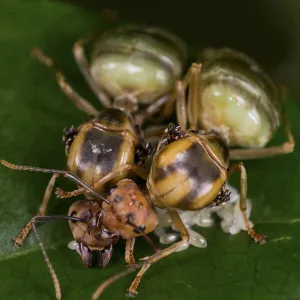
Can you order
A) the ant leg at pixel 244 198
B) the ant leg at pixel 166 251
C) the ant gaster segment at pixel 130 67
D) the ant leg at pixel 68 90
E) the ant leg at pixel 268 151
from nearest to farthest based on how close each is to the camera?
the ant leg at pixel 166 251 < the ant leg at pixel 244 198 < the ant leg at pixel 268 151 < the ant leg at pixel 68 90 < the ant gaster segment at pixel 130 67

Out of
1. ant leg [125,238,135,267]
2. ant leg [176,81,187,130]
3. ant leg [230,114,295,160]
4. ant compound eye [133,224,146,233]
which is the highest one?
ant leg [176,81,187,130]

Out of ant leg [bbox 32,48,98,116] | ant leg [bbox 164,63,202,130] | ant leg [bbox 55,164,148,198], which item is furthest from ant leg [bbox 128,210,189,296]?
ant leg [bbox 32,48,98,116]

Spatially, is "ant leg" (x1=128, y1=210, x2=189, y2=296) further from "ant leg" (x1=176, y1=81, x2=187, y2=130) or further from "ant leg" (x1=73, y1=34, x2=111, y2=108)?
"ant leg" (x1=73, y1=34, x2=111, y2=108)

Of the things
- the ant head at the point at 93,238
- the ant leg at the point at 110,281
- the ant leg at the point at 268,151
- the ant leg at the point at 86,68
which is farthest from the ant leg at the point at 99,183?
the ant leg at the point at 86,68

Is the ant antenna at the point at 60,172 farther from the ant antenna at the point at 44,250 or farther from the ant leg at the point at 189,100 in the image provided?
the ant leg at the point at 189,100

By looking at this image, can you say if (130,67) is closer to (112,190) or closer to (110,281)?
(112,190)

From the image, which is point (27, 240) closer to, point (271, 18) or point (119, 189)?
point (119, 189)

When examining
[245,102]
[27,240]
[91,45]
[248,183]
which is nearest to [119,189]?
[27,240]
